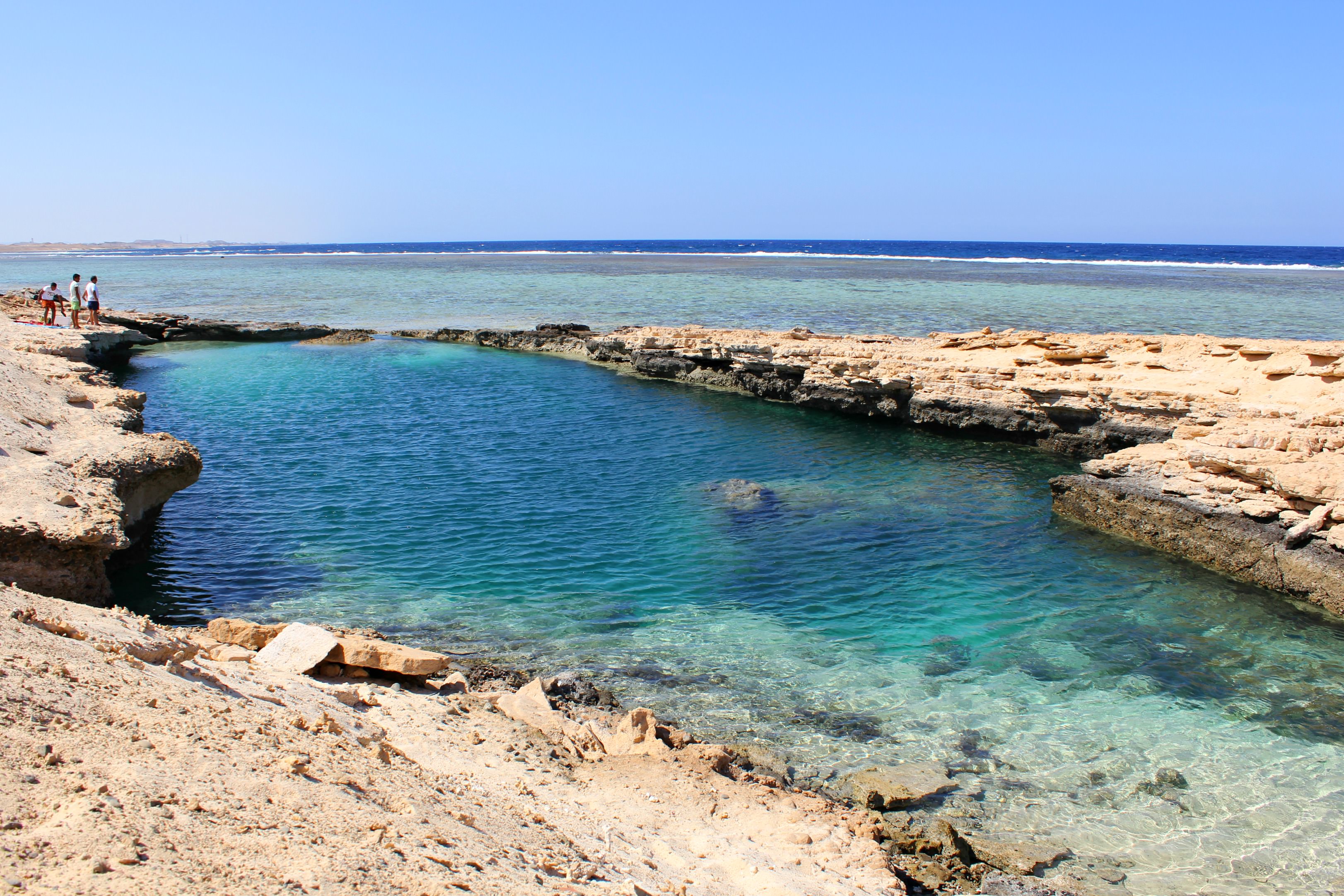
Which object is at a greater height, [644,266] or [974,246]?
[974,246]

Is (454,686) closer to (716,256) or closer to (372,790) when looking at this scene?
(372,790)

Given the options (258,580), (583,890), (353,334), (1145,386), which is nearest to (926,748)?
(583,890)

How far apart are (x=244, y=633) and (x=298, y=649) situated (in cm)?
106

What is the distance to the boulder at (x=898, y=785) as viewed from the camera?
7.03 m

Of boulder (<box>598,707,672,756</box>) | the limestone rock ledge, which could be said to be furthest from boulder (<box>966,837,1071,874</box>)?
the limestone rock ledge

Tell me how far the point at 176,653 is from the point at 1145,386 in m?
17.4

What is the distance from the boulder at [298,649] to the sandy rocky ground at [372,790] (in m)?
0.02

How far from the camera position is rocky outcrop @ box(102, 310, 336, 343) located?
3509 cm

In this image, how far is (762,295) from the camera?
5203cm

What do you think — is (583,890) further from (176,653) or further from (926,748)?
(926,748)

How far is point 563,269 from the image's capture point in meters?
83.6

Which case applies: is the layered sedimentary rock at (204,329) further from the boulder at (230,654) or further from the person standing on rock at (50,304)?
the boulder at (230,654)

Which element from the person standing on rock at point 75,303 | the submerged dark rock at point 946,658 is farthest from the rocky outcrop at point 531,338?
the submerged dark rock at point 946,658

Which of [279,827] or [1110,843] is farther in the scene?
[1110,843]
